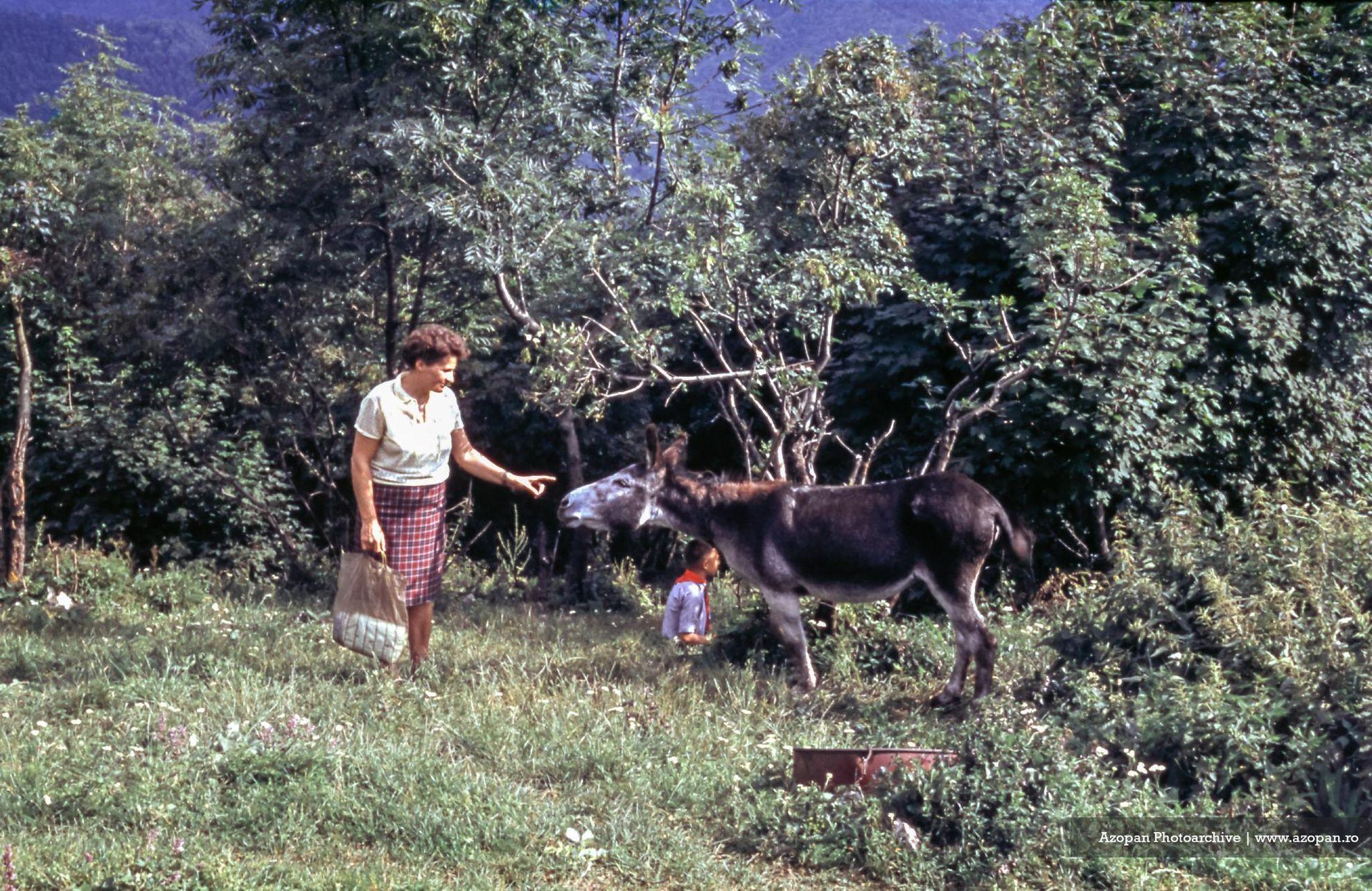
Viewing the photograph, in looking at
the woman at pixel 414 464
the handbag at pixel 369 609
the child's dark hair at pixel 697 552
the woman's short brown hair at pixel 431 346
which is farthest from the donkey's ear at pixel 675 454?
the handbag at pixel 369 609

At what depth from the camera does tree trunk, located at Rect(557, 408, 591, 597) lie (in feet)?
34.8

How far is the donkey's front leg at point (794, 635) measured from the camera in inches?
304

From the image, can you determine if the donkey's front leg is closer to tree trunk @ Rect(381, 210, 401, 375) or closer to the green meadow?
the green meadow

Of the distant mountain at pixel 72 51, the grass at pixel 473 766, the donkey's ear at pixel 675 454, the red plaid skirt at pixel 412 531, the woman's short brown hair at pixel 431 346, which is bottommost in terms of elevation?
the grass at pixel 473 766

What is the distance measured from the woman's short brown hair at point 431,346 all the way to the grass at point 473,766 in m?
1.71

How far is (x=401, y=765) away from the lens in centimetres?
574

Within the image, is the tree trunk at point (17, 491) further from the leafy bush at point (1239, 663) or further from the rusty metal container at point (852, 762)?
the leafy bush at point (1239, 663)

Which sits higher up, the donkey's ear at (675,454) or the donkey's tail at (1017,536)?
the donkey's ear at (675,454)

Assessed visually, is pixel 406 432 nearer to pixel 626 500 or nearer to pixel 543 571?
pixel 626 500

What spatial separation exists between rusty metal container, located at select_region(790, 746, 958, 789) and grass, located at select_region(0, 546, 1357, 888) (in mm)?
100

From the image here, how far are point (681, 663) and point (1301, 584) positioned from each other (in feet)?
11.8

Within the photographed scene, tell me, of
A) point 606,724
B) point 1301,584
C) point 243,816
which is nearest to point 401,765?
point 243,816

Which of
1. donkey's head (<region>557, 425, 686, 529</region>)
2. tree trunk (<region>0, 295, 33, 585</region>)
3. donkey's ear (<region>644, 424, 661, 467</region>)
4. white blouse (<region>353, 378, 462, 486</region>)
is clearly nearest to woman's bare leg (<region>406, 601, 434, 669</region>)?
white blouse (<region>353, 378, 462, 486</region>)

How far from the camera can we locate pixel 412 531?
24.2 feet
